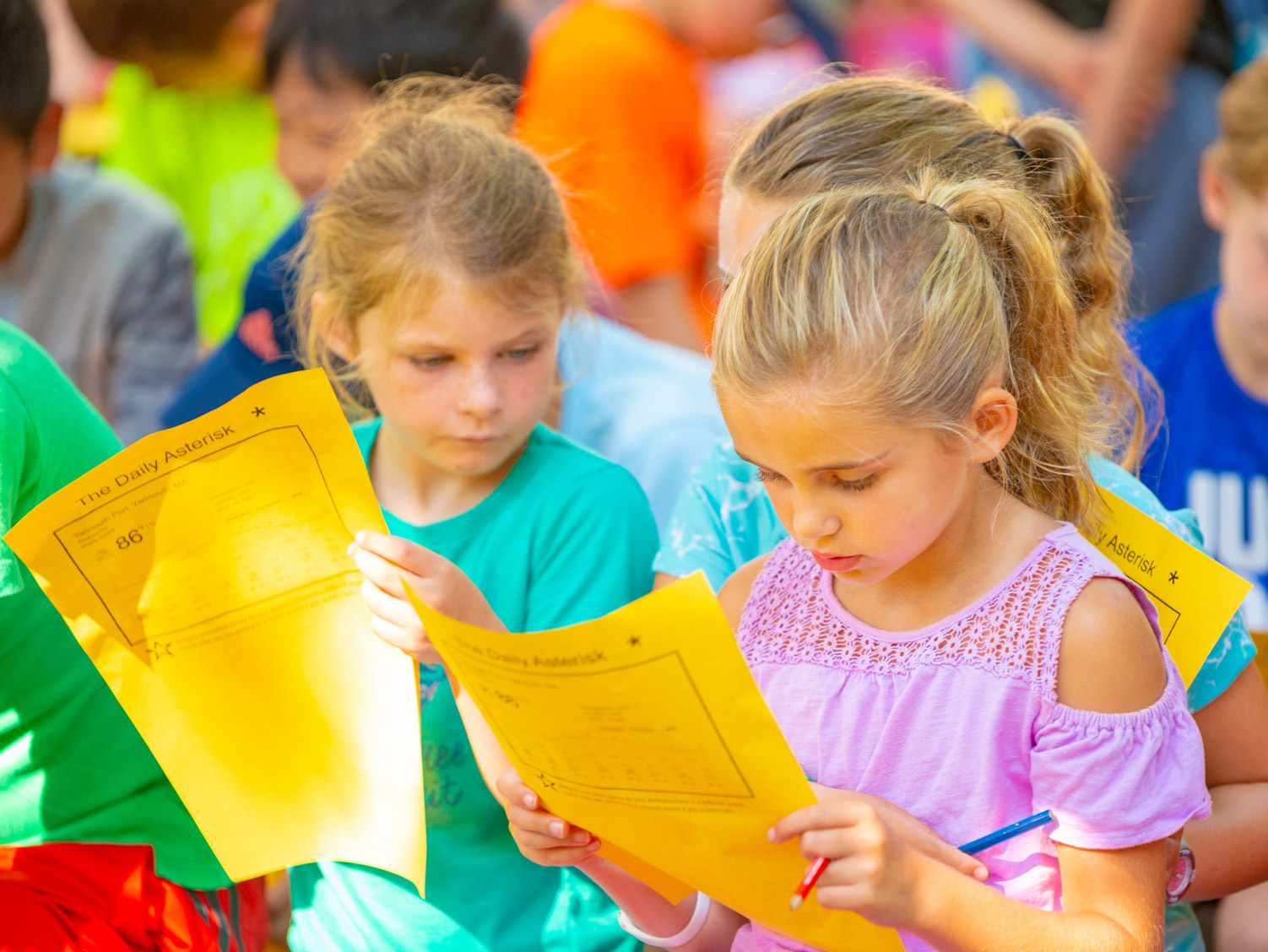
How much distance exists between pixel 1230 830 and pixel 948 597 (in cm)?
35

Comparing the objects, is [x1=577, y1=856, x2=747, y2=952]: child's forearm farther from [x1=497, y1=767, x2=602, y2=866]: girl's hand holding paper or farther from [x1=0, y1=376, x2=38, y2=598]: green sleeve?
[x1=0, y1=376, x2=38, y2=598]: green sleeve

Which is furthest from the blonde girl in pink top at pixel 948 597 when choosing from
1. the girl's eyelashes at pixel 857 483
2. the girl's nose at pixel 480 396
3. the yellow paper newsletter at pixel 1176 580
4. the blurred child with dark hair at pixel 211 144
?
the blurred child with dark hair at pixel 211 144

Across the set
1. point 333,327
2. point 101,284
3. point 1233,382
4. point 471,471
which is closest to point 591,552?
point 471,471

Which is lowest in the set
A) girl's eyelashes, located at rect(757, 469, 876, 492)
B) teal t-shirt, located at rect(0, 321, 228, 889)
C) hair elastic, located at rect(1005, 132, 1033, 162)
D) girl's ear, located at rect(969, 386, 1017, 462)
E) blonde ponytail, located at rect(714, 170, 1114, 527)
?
teal t-shirt, located at rect(0, 321, 228, 889)

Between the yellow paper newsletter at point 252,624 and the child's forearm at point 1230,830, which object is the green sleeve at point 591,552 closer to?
the yellow paper newsletter at point 252,624

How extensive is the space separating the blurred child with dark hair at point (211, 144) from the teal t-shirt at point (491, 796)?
177 centimetres

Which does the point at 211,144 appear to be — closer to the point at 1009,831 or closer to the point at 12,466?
the point at 12,466

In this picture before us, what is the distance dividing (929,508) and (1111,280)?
389mm

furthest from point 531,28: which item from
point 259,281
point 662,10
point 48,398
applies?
point 48,398

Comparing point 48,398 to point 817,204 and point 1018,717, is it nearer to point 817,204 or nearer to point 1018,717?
point 817,204

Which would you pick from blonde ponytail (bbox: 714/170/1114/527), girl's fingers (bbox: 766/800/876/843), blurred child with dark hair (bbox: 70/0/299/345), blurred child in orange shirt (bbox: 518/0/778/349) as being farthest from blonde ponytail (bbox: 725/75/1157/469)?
blurred child with dark hair (bbox: 70/0/299/345)

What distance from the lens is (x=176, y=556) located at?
1.06m

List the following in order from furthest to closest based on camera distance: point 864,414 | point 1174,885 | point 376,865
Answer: point 376,865
point 1174,885
point 864,414

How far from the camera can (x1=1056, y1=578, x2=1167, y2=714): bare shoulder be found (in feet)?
2.86
